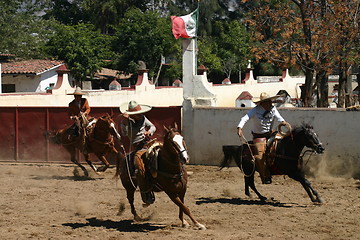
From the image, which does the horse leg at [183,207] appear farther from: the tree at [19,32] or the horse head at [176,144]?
the tree at [19,32]

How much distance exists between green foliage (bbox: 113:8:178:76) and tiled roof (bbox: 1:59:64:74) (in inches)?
441

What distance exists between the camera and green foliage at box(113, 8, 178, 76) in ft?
187

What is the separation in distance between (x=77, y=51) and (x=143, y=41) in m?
7.38

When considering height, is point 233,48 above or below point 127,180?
above

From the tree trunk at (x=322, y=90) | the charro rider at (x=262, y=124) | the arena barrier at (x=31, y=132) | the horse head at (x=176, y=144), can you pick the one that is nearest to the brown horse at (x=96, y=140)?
the arena barrier at (x=31, y=132)

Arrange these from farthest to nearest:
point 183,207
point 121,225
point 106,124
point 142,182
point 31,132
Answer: point 31,132 → point 106,124 → point 121,225 → point 142,182 → point 183,207

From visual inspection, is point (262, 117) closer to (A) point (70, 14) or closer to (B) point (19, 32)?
(B) point (19, 32)

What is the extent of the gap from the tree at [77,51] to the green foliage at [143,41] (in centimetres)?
344

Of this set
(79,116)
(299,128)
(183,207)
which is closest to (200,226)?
(183,207)

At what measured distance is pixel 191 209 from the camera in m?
11.3

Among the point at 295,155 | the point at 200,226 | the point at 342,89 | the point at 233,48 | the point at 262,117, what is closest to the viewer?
the point at 200,226

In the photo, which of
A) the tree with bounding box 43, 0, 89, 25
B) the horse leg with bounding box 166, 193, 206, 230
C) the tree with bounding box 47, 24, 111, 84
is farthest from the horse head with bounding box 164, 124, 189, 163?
the tree with bounding box 43, 0, 89, 25

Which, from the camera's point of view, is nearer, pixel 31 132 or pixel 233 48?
pixel 31 132

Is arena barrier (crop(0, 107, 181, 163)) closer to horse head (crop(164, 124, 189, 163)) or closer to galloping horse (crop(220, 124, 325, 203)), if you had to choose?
galloping horse (crop(220, 124, 325, 203))
